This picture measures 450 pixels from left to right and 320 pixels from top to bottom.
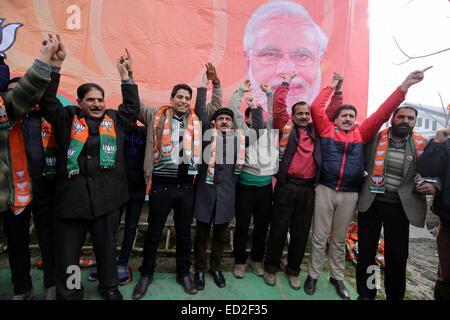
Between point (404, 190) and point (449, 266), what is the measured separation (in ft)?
2.57

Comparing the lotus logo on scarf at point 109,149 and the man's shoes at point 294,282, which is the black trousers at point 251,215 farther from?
the lotus logo on scarf at point 109,149

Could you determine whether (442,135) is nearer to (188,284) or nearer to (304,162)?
(304,162)

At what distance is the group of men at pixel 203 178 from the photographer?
2076mm

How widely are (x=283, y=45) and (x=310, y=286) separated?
3.88m

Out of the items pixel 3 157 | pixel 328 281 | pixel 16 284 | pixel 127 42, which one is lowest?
pixel 328 281

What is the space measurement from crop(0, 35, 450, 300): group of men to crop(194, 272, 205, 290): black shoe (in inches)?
0.9

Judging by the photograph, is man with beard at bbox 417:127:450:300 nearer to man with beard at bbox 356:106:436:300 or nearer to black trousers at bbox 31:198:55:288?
man with beard at bbox 356:106:436:300

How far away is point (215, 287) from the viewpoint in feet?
9.02

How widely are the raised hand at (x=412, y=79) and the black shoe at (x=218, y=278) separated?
2856mm

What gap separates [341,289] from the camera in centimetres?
281

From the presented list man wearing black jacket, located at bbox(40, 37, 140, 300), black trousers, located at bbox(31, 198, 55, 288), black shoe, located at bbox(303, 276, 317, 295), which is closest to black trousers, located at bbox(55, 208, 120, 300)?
man wearing black jacket, located at bbox(40, 37, 140, 300)
